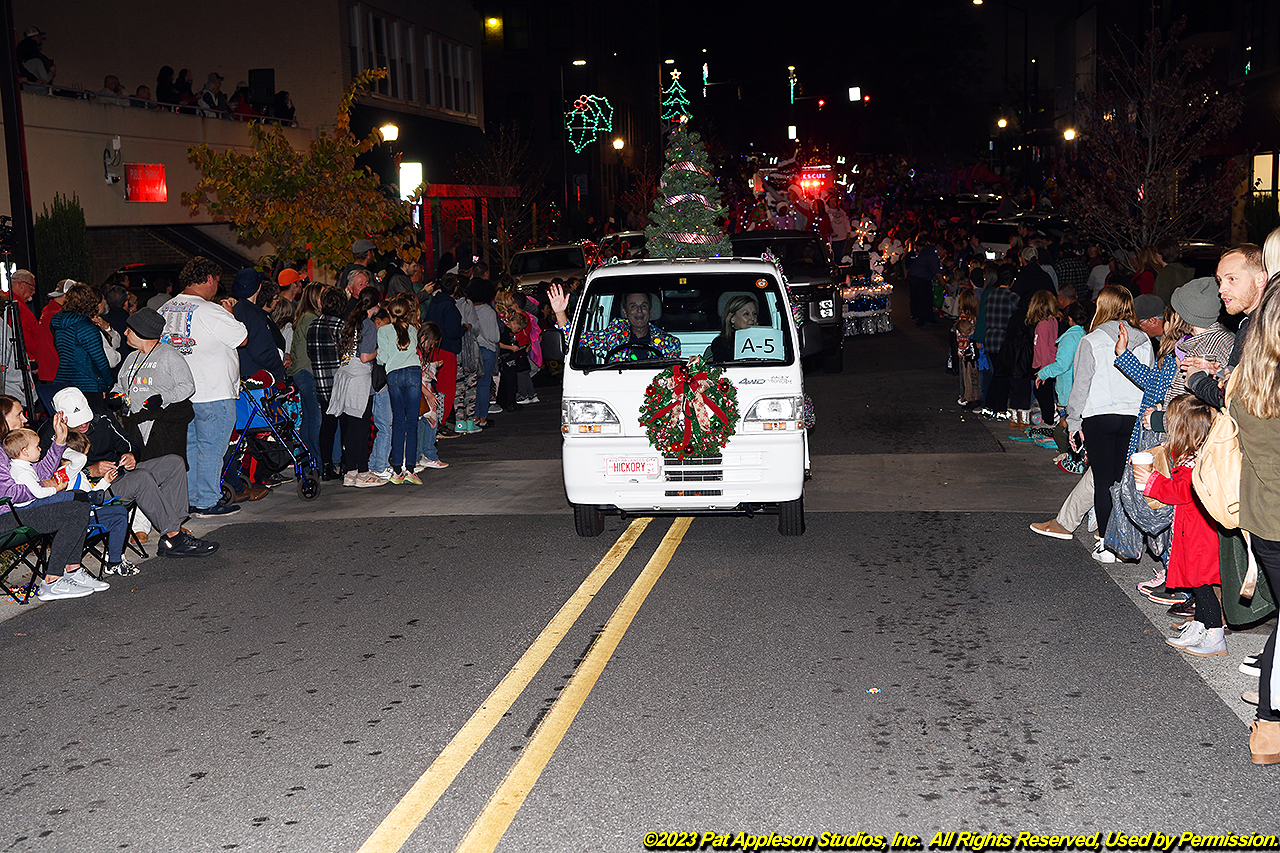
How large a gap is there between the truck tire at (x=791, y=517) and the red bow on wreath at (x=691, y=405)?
0.88 meters

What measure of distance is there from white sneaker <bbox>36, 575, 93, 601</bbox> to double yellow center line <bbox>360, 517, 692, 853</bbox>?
3.16m

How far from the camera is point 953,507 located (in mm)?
10047

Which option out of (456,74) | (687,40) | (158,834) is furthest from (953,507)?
(687,40)

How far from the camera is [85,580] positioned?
8094 mm

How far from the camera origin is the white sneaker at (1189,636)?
6.34m

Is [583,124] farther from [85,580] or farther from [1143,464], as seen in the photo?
[1143,464]

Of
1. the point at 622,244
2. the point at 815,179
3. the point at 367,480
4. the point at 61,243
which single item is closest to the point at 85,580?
the point at 367,480

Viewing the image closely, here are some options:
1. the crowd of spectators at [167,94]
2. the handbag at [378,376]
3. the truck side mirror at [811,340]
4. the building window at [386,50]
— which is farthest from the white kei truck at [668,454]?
the building window at [386,50]

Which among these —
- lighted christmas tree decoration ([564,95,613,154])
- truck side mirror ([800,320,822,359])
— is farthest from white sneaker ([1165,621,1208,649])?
lighted christmas tree decoration ([564,95,613,154])

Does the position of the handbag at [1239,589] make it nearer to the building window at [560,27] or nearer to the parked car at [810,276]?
the parked car at [810,276]

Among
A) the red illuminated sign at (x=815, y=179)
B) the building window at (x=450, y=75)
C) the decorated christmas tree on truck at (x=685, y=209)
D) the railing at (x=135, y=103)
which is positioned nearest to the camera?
the decorated christmas tree on truck at (x=685, y=209)

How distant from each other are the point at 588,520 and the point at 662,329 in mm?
1788

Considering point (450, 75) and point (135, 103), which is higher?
point (450, 75)

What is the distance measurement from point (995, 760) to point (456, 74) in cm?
3696
